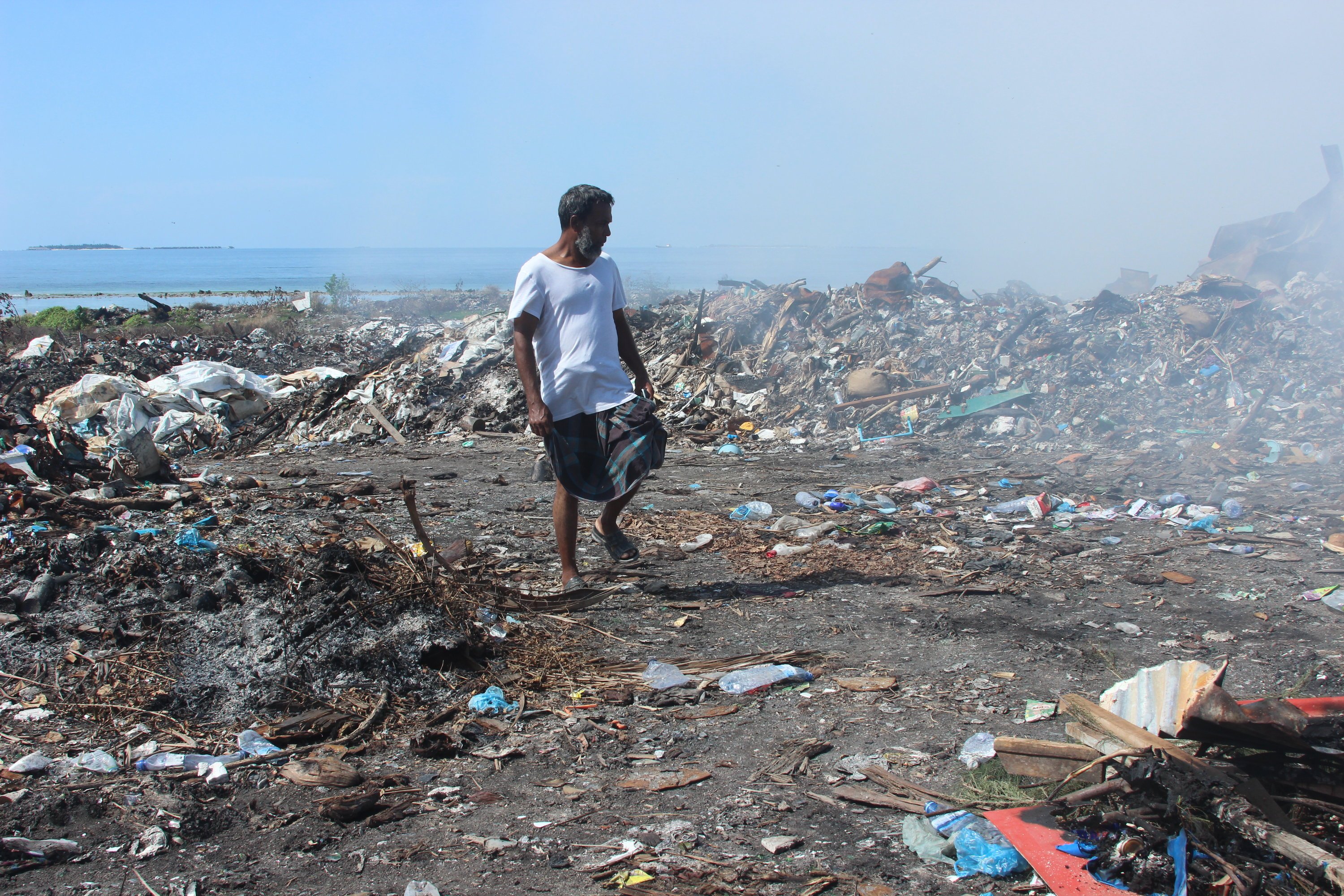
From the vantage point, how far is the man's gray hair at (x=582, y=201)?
10.4 ft

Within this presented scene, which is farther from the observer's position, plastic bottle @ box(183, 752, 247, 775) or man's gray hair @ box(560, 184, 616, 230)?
man's gray hair @ box(560, 184, 616, 230)

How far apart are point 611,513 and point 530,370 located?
27.9 inches

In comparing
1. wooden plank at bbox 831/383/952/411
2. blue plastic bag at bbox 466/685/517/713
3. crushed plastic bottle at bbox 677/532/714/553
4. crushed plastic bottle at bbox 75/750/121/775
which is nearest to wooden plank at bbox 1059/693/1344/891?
blue plastic bag at bbox 466/685/517/713

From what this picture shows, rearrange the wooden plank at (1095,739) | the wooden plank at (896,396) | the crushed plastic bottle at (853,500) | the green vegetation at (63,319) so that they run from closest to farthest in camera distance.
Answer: the wooden plank at (1095,739)
the crushed plastic bottle at (853,500)
the wooden plank at (896,396)
the green vegetation at (63,319)

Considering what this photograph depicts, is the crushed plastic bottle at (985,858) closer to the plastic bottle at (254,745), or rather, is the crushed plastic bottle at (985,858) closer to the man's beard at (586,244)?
the plastic bottle at (254,745)

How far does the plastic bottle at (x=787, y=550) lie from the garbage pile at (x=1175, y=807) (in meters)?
2.28

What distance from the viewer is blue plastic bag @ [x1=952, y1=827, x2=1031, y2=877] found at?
1.66 metres

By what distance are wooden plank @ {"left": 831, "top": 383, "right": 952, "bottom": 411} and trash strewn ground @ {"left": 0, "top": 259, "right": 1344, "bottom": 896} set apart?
137 cm

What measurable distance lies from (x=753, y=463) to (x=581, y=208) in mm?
3986

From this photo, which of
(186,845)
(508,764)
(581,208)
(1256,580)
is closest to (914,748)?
(508,764)

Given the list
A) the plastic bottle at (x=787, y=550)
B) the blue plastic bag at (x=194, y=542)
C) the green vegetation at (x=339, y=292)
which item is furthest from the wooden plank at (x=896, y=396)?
the green vegetation at (x=339, y=292)

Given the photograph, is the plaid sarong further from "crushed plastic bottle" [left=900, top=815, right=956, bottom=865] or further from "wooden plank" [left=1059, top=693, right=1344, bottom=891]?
"wooden plank" [left=1059, top=693, right=1344, bottom=891]

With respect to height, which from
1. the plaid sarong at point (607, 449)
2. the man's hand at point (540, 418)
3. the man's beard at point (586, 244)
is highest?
the man's beard at point (586, 244)

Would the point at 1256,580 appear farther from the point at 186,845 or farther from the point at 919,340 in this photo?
the point at 919,340
